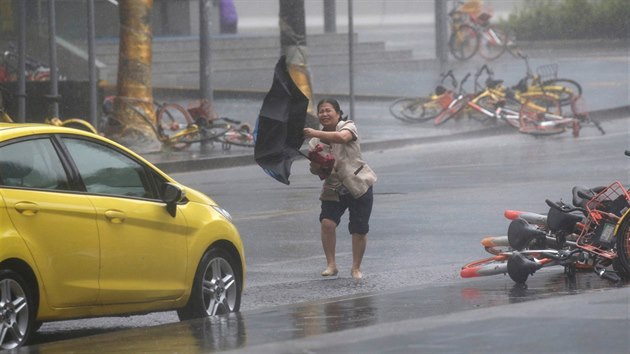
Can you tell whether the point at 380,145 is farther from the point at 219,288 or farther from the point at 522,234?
the point at 219,288

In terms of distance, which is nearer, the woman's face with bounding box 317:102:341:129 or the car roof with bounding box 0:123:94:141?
the car roof with bounding box 0:123:94:141

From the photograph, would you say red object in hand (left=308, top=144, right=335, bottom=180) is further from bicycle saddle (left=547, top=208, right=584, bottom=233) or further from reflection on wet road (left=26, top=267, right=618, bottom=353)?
bicycle saddle (left=547, top=208, right=584, bottom=233)

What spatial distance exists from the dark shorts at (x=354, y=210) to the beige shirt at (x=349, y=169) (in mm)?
81

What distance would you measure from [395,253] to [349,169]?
5.16ft

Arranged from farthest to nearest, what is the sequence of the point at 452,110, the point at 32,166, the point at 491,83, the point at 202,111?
the point at 452,110, the point at 491,83, the point at 202,111, the point at 32,166

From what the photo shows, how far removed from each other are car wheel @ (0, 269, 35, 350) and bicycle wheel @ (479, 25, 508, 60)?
32746 millimetres

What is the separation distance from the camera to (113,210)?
9.48 m

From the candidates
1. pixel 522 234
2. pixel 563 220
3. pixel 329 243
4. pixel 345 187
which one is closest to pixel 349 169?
pixel 345 187

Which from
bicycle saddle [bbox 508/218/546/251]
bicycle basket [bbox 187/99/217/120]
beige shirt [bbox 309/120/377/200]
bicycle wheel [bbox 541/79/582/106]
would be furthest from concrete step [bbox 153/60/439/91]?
bicycle saddle [bbox 508/218/546/251]

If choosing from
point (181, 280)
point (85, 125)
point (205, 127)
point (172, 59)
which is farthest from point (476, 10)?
point (181, 280)

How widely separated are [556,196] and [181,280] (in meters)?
8.69

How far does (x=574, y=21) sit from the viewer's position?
148ft

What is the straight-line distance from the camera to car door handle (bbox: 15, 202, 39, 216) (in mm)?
8852

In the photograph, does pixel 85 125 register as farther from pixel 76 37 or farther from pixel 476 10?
pixel 476 10
